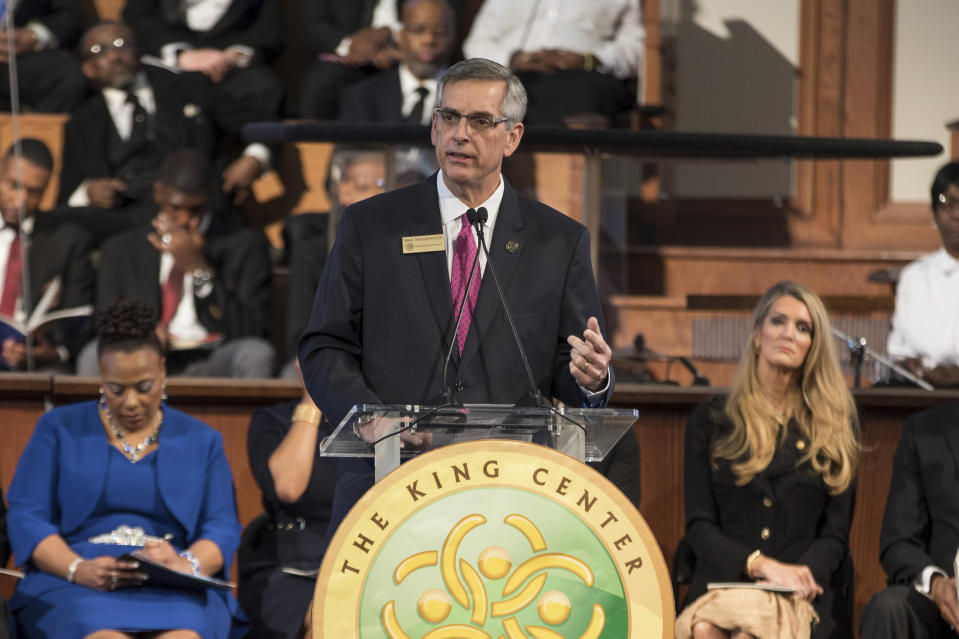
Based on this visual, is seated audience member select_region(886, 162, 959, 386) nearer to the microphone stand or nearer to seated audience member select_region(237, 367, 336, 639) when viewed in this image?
the microphone stand

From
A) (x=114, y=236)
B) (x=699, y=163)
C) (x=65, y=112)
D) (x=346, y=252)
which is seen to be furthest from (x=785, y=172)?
(x=65, y=112)

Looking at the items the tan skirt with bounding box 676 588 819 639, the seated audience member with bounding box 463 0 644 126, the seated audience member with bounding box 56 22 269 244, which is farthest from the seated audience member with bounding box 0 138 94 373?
the tan skirt with bounding box 676 588 819 639

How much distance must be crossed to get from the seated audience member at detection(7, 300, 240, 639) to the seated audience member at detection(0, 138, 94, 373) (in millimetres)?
946

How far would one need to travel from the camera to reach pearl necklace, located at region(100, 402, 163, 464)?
128 inches

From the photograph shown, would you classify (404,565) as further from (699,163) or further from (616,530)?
(699,163)

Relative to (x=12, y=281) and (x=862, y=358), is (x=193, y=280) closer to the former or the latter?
(x=12, y=281)

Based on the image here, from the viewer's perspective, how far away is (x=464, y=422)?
6.27 feet

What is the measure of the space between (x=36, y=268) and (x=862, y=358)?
2.56 meters

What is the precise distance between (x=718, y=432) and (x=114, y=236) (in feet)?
7.22

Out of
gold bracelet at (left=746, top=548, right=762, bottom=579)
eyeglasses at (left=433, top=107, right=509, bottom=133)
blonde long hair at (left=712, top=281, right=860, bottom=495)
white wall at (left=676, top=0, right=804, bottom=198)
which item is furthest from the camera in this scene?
white wall at (left=676, top=0, right=804, bottom=198)

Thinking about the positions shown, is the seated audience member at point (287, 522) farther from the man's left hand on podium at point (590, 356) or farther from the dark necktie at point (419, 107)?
the dark necktie at point (419, 107)

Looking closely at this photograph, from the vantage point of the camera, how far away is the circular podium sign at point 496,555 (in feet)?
5.84

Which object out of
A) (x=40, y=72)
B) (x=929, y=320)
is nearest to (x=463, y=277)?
(x=929, y=320)

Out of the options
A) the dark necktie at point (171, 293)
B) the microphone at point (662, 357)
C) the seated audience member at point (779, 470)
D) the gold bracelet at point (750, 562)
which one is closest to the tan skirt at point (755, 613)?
the seated audience member at point (779, 470)
